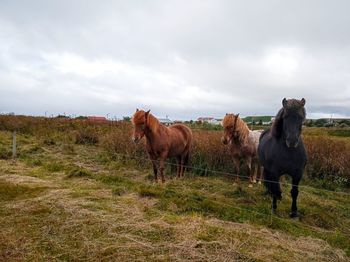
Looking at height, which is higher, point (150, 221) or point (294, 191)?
point (294, 191)

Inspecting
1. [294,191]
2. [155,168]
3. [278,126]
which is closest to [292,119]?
[278,126]

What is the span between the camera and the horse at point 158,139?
6.96m

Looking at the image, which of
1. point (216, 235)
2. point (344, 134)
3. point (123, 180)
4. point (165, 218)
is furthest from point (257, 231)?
point (344, 134)

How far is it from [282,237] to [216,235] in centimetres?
94

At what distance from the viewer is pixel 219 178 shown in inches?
324

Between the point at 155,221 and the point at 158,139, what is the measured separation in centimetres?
331

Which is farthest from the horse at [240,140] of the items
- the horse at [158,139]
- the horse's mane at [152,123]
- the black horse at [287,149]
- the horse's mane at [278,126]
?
the horse's mane at [278,126]

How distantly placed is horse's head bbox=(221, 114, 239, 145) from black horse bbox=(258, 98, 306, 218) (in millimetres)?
1637

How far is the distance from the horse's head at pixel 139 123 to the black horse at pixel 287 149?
2709 millimetres

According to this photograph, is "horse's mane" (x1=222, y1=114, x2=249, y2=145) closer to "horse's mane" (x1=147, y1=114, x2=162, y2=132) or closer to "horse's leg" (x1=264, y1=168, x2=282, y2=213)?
"horse's mane" (x1=147, y1=114, x2=162, y2=132)

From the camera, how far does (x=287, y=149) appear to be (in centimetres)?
510

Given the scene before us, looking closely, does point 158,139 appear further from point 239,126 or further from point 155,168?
point 239,126

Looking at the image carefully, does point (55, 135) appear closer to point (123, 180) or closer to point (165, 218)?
point (123, 180)

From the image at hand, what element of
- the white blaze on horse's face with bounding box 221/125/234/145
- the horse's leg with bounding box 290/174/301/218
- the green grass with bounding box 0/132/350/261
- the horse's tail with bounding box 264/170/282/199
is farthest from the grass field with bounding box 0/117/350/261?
the white blaze on horse's face with bounding box 221/125/234/145
